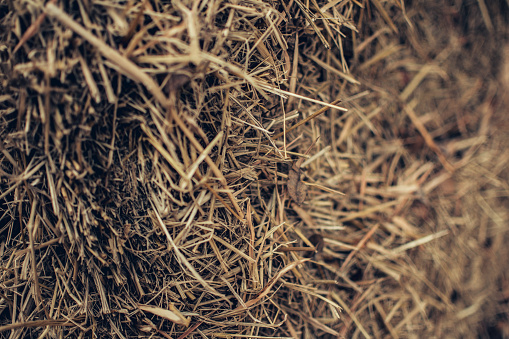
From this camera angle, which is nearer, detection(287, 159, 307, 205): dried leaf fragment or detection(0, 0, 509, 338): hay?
detection(0, 0, 509, 338): hay

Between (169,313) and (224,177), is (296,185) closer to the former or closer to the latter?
(224,177)

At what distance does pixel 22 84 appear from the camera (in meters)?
1.01

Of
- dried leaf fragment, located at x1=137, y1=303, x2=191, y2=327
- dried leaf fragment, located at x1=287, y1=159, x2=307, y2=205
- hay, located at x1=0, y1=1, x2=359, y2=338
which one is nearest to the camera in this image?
hay, located at x1=0, y1=1, x2=359, y2=338

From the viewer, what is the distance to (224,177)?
3.83 feet

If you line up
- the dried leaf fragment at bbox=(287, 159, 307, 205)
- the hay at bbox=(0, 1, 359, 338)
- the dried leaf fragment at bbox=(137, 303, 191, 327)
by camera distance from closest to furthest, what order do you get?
the hay at bbox=(0, 1, 359, 338), the dried leaf fragment at bbox=(137, 303, 191, 327), the dried leaf fragment at bbox=(287, 159, 307, 205)

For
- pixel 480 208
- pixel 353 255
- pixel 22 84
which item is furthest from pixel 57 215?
pixel 480 208

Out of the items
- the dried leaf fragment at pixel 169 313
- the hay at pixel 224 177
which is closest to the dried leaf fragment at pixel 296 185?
the hay at pixel 224 177

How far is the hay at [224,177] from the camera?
100 centimetres

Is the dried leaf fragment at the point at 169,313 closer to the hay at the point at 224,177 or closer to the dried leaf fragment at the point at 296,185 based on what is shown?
the hay at the point at 224,177

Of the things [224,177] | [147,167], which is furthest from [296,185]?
[147,167]

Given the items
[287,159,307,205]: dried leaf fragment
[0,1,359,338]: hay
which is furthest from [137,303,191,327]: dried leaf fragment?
[287,159,307,205]: dried leaf fragment

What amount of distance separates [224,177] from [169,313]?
56 cm

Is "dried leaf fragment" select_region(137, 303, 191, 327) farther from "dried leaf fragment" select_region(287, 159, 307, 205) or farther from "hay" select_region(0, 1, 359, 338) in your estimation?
"dried leaf fragment" select_region(287, 159, 307, 205)

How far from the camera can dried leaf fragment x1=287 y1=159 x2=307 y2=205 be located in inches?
52.3
